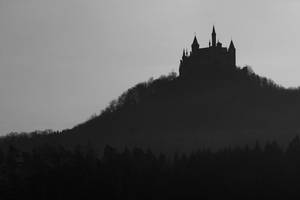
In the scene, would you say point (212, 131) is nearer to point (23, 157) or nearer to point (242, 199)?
point (23, 157)

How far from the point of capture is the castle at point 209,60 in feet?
624

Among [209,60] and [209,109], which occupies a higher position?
[209,60]

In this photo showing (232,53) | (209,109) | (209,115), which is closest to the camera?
(209,115)

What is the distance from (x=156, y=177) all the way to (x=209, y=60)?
322 ft

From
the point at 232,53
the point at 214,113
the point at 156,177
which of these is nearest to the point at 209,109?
the point at 214,113

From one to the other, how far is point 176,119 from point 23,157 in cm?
8911

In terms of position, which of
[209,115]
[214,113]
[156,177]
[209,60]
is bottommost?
[156,177]

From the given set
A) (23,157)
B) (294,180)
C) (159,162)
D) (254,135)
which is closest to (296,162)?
(294,180)

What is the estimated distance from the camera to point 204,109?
636 ft

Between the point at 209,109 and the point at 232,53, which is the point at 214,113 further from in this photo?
the point at 232,53

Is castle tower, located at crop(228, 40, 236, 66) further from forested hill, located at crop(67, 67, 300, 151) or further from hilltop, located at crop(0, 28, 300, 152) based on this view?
forested hill, located at crop(67, 67, 300, 151)

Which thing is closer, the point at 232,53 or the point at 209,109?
the point at 232,53

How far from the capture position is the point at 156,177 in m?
94.9

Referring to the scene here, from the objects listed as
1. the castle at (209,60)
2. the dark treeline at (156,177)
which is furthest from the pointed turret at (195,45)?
the dark treeline at (156,177)
